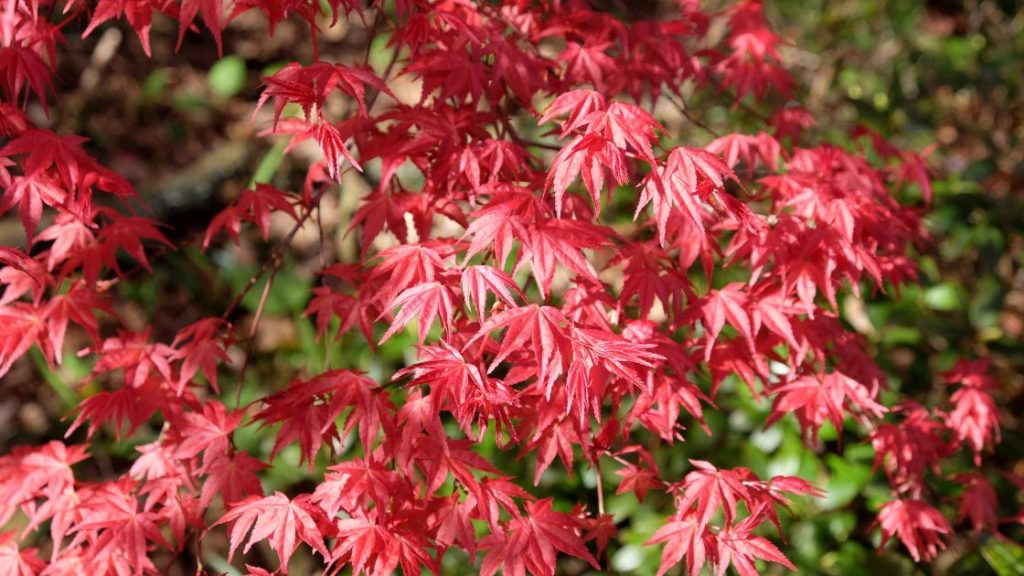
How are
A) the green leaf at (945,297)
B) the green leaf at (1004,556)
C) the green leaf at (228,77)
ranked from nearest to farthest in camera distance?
1. the green leaf at (1004,556)
2. the green leaf at (945,297)
3. the green leaf at (228,77)

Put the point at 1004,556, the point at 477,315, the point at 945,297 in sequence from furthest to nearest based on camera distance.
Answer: the point at 945,297
the point at 1004,556
the point at 477,315

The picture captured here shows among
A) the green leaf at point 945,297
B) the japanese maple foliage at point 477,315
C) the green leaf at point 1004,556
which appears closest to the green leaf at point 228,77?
the japanese maple foliage at point 477,315

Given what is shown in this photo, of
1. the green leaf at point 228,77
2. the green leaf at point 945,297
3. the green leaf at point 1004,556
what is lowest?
the green leaf at point 1004,556

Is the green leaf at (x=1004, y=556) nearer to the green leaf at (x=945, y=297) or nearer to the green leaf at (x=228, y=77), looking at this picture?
the green leaf at (x=945, y=297)

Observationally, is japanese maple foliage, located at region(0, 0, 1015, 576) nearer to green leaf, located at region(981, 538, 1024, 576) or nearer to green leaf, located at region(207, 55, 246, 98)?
green leaf, located at region(981, 538, 1024, 576)

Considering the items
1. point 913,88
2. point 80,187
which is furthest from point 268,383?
point 913,88

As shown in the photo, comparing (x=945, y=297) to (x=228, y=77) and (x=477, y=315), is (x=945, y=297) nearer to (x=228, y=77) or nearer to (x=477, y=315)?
(x=477, y=315)

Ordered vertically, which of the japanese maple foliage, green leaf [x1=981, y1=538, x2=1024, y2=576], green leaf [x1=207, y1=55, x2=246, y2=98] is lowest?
green leaf [x1=981, y1=538, x2=1024, y2=576]

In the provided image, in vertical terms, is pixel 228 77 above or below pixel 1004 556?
above

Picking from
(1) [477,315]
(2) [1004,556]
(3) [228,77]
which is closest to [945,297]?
(2) [1004,556]

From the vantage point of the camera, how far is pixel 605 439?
4.67 ft

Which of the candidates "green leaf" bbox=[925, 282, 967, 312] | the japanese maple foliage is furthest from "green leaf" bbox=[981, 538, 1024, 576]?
"green leaf" bbox=[925, 282, 967, 312]

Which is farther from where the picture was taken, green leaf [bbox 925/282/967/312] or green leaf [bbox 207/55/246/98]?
green leaf [bbox 207/55/246/98]

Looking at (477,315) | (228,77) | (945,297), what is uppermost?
(477,315)
